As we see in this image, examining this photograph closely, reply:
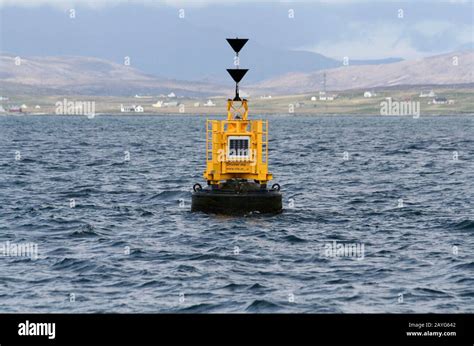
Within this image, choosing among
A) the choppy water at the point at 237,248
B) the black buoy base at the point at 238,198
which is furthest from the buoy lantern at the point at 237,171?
the choppy water at the point at 237,248

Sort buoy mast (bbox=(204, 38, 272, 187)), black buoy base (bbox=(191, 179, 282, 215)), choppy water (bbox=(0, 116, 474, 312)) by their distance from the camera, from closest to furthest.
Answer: choppy water (bbox=(0, 116, 474, 312)) < black buoy base (bbox=(191, 179, 282, 215)) < buoy mast (bbox=(204, 38, 272, 187))

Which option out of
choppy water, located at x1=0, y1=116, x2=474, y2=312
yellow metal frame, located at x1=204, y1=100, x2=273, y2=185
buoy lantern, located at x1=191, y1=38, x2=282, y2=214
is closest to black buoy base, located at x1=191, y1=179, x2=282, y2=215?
buoy lantern, located at x1=191, y1=38, x2=282, y2=214

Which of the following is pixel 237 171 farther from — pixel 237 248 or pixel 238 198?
pixel 237 248

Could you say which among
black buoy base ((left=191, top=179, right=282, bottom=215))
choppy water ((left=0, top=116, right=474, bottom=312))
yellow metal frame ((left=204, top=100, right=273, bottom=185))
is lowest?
choppy water ((left=0, top=116, right=474, bottom=312))

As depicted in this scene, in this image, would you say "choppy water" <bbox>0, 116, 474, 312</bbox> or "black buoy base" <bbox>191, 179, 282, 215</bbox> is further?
"black buoy base" <bbox>191, 179, 282, 215</bbox>

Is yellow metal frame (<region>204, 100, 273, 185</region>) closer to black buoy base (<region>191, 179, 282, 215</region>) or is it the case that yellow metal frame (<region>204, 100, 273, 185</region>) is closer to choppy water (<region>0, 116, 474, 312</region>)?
black buoy base (<region>191, 179, 282, 215</region>)

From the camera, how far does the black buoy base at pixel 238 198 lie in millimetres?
34094

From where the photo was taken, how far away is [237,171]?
3478 centimetres

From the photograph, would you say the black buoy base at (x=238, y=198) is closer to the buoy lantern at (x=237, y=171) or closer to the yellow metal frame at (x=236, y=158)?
the buoy lantern at (x=237, y=171)

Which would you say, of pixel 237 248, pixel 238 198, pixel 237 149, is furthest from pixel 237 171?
pixel 237 248

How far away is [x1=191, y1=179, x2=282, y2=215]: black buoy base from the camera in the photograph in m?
34.1

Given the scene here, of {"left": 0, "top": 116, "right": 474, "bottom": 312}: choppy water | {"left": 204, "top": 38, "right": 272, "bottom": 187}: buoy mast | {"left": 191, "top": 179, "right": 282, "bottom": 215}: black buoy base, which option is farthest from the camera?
{"left": 204, "top": 38, "right": 272, "bottom": 187}: buoy mast
